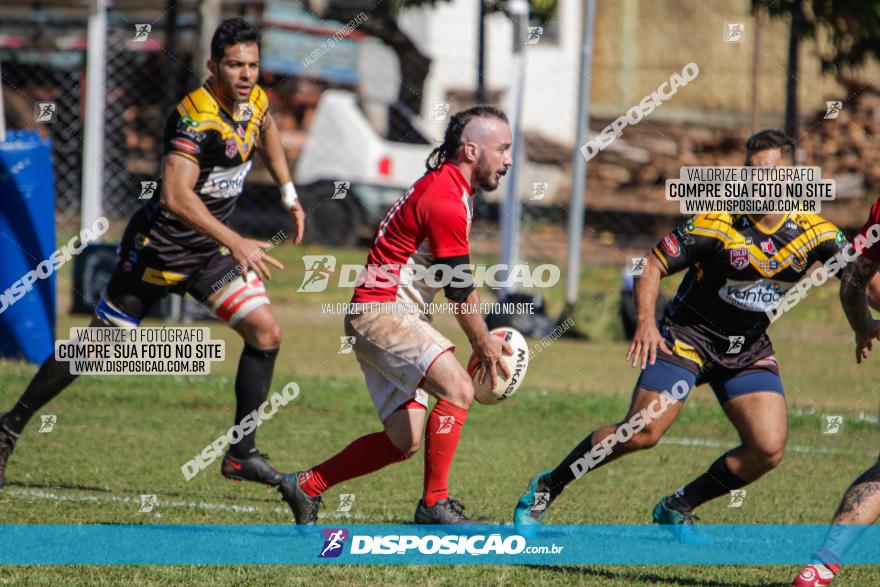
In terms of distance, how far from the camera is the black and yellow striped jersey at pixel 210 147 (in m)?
6.42

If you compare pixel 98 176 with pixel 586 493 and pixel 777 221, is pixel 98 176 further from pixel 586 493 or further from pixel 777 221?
pixel 777 221

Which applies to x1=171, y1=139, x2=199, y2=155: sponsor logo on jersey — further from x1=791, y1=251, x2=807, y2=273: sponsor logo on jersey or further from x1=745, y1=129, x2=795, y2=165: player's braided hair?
x1=791, y1=251, x2=807, y2=273: sponsor logo on jersey

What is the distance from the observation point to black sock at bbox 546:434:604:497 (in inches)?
235

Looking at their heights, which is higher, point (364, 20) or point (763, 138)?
point (364, 20)

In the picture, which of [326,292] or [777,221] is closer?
[777,221]

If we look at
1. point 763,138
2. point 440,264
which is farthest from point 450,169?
point 763,138

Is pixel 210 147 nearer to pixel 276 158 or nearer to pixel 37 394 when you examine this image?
pixel 276 158

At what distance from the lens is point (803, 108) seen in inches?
1033

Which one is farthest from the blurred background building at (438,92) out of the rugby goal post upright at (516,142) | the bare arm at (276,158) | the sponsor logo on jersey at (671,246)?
the sponsor logo on jersey at (671,246)

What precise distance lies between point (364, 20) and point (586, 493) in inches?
400

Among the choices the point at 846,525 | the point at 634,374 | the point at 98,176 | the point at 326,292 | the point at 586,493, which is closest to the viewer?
the point at 846,525

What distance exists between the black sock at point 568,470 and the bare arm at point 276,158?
1.90 meters

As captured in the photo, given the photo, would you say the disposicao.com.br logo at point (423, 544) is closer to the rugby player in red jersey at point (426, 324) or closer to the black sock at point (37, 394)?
the rugby player in red jersey at point (426, 324)

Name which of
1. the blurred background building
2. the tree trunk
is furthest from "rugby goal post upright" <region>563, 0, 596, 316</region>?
the tree trunk
